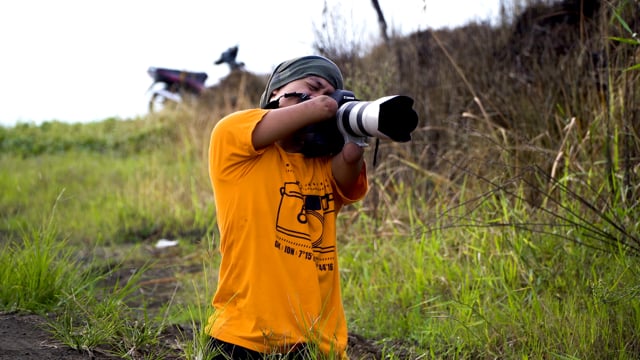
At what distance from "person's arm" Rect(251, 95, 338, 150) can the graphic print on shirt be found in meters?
0.20

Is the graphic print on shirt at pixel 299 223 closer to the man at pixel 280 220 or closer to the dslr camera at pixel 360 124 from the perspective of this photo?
the man at pixel 280 220

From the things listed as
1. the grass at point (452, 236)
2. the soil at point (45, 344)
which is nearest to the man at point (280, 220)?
the grass at point (452, 236)

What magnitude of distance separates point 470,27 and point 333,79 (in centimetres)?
364

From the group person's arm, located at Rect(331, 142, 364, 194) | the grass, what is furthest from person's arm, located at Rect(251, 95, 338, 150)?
the grass

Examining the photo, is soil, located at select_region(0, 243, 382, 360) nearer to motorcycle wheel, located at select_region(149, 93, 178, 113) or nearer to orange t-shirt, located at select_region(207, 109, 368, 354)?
orange t-shirt, located at select_region(207, 109, 368, 354)

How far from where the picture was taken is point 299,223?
240 centimetres

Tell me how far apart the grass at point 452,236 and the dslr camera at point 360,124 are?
0.52m

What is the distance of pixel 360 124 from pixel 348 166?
27 cm

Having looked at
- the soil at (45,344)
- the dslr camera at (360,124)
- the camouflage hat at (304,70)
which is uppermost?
the camouflage hat at (304,70)

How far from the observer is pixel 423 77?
5484 mm

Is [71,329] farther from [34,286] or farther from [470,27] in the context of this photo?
[470,27]

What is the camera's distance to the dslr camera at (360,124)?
7.05 ft

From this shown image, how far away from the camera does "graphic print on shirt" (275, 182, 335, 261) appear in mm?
2379

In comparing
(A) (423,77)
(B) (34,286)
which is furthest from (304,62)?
(A) (423,77)
